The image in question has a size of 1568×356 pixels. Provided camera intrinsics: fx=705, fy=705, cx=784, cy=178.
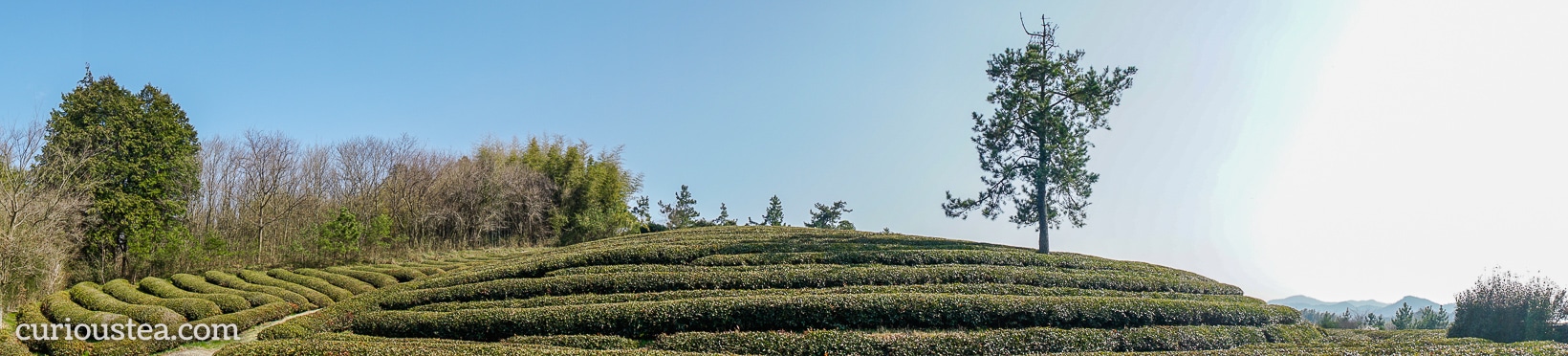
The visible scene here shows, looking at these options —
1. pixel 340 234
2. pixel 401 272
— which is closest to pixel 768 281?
pixel 401 272

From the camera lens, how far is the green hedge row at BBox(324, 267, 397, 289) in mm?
25625

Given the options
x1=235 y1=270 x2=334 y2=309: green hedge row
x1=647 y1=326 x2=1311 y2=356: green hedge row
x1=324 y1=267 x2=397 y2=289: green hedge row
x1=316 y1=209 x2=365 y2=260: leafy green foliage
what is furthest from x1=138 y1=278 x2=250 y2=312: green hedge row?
x1=647 y1=326 x2=1311 y2=356: green hedge row

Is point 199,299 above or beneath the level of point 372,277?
beneath

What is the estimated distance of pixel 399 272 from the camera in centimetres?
2734

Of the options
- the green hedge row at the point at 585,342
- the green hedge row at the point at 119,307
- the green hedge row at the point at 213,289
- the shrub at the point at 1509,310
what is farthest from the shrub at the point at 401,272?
the shrub at the point at 1509,310

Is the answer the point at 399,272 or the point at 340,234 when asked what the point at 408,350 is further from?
the point at 340,234

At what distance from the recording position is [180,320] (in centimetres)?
1833

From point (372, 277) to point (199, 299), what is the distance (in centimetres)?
591

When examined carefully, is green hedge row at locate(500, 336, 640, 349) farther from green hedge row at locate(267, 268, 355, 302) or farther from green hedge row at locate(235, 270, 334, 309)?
green hedge row at locate(267, 268, 355, 302)

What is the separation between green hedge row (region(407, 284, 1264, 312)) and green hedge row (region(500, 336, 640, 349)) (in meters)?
2.34

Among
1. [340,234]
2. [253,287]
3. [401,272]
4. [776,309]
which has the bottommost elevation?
[253,287]

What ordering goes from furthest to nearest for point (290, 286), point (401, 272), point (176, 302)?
point (401, 272), point (290, 286), point (176, 302)

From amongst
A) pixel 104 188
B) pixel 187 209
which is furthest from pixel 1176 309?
pixel 187 209

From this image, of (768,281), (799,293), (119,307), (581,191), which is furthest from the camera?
(581,191)
